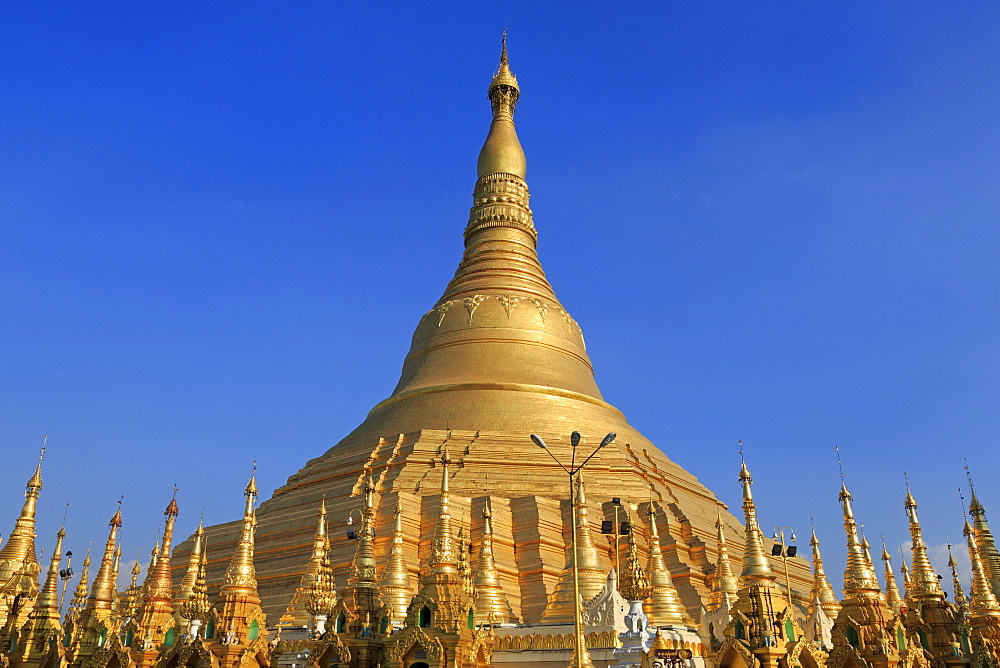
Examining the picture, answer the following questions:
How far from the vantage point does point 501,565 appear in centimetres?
2542

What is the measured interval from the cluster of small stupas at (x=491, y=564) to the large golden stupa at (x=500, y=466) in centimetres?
9

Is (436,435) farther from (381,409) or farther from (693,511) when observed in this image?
(693,511)

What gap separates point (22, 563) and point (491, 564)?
14093mm

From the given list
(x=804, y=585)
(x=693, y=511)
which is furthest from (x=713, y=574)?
(x=804, y=585)

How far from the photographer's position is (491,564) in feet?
74.0

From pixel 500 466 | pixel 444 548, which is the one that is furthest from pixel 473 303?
pixel 444 548

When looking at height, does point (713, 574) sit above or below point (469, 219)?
below

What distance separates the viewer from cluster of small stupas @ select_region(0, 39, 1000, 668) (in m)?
16.4

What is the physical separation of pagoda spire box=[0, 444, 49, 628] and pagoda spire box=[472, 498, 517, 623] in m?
12.3

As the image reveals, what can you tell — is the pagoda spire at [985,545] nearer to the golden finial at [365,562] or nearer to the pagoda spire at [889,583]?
the pagoda spire at [889,583]

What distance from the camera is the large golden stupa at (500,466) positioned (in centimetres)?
2583

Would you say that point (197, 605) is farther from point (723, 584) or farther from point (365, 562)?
point (723, 584)

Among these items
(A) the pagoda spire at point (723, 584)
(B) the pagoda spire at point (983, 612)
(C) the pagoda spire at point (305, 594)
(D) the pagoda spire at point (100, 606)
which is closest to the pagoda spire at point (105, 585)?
(D) the pagoda spire at point (100, 606)

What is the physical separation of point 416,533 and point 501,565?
9.74 ft
